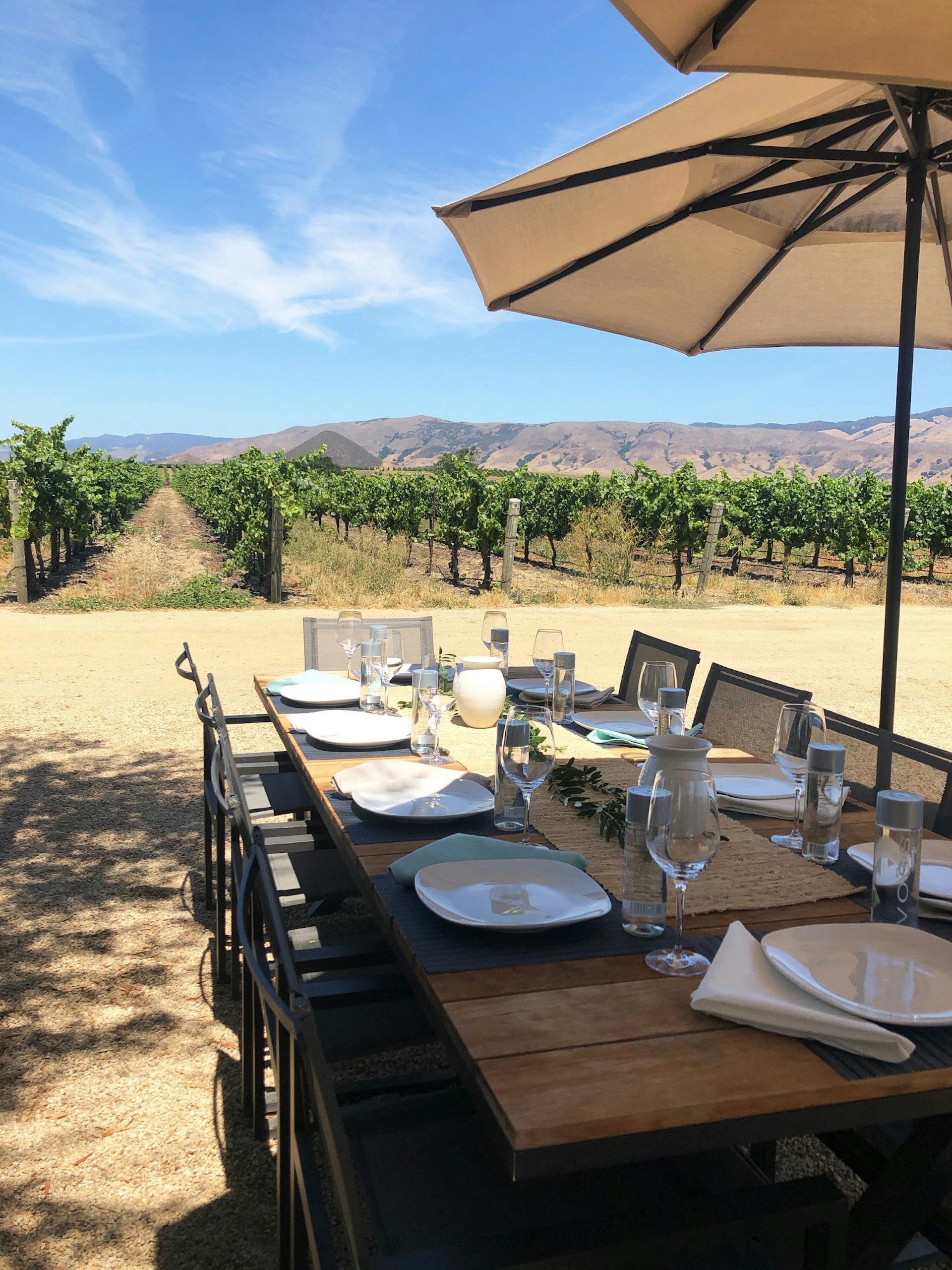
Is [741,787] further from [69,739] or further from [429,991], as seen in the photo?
[69,739]

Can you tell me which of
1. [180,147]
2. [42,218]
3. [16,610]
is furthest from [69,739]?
[42,218]

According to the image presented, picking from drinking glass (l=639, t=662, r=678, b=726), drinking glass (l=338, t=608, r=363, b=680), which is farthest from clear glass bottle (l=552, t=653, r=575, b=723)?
drinking glass (l=338, t=608, r=363, b=680)

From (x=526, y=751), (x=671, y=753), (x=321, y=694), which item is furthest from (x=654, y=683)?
(x=321, y=694)

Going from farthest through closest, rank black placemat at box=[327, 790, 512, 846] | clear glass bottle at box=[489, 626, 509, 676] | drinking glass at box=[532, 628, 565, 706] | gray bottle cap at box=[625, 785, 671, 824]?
clear glass bottle at box=[489, 626, 509, 676] < drinking glass at box=[532, 628, 565, 706] < black placemat at box=[327, 790, 512, 846] < gray bottle cap at box=[625, 785, 671, 824]

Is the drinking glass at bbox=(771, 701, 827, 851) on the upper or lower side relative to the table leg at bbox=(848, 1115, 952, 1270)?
upper

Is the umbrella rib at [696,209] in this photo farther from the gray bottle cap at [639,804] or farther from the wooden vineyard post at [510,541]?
the wooden vineyard post at [510,541]

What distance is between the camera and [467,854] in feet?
5.14

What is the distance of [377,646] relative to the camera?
281 centimetres

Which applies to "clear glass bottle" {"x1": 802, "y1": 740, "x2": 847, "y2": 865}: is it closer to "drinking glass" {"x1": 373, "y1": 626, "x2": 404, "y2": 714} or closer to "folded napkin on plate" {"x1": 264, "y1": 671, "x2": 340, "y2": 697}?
"drinking glass" {"x1": 373, "y1": 626, "x2": 404, "y2": 714}

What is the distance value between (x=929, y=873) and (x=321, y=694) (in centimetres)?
202

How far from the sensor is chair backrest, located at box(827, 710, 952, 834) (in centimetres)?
207

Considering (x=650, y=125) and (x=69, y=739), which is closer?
(x=650, y=125)

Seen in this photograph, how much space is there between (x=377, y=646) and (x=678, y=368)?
437 ft

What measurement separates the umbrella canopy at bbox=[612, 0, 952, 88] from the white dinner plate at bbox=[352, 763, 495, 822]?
1.57 meters
